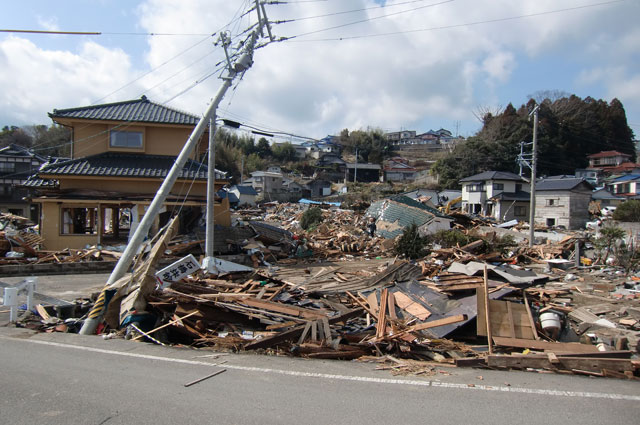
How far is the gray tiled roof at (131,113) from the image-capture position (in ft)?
62.8

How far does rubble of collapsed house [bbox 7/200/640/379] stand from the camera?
645 cm

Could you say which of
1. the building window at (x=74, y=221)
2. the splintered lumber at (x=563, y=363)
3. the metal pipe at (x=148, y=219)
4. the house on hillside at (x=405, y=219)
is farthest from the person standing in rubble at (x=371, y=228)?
the splintered lumber at (x=563, y=363)

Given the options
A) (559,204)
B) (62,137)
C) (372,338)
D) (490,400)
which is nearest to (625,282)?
(372,338)

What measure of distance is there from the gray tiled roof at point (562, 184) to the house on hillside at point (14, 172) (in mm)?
48421

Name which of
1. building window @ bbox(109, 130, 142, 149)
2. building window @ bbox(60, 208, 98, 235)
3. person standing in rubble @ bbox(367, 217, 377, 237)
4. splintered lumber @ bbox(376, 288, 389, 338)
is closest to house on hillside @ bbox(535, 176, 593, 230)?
person standing in rubble @ bbox(367, 217, 377, 237)

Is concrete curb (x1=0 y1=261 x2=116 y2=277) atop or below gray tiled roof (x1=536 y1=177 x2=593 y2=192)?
below

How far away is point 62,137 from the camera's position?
47688 mm

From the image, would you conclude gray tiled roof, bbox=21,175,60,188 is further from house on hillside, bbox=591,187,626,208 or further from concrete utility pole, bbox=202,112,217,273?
house on hillside, bbox=591,187,626,208

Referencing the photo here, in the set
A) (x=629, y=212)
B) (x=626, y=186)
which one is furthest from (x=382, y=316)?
(x=626, y=186)

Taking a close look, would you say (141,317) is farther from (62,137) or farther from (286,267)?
(62,137)

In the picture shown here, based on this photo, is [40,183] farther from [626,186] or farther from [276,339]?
[626,186]

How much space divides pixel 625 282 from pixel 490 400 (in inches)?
489

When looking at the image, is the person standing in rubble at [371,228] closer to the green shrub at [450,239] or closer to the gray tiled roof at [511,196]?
the green shrub at [450,239]

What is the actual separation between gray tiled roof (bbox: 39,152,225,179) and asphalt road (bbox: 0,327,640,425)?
12.6m
